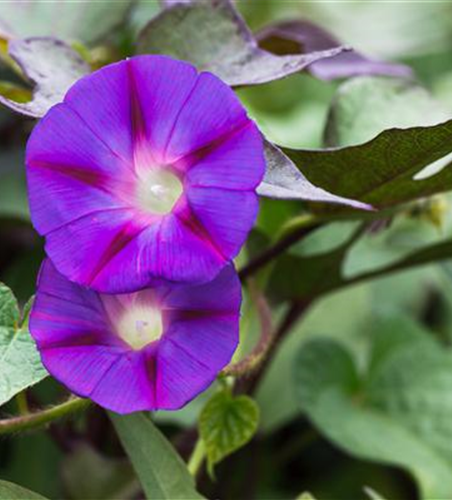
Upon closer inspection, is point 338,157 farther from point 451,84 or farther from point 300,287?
point 451,84

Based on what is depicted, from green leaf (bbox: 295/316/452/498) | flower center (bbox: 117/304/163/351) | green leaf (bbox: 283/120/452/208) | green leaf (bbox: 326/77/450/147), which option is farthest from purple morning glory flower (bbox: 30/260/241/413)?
green leaf (bbox: 295/316/452/498)

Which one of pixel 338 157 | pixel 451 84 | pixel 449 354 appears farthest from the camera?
pixel 451 84

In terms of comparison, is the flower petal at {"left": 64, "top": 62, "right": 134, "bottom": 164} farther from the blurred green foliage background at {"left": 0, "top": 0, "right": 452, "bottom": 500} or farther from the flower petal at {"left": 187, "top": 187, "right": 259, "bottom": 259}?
the blurred green foliage background at {"left": 0, "top": 0, "right": 452, "bottom": 500}

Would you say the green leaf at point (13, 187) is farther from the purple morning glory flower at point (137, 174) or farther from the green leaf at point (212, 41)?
the purple morning glory flower at point (137, 174)

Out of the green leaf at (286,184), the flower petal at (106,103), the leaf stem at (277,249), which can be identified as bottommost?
the leaf stem at (277,249)

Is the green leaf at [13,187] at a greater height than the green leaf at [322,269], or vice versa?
the green leaf at [13,187]

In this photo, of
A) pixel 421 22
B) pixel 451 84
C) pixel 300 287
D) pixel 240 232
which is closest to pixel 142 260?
pixel 240 232

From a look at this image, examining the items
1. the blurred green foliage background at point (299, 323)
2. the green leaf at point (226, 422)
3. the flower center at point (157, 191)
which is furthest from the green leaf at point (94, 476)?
the flower center at point (157, 191)

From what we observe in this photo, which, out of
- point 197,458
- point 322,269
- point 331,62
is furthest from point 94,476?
point 331,62
